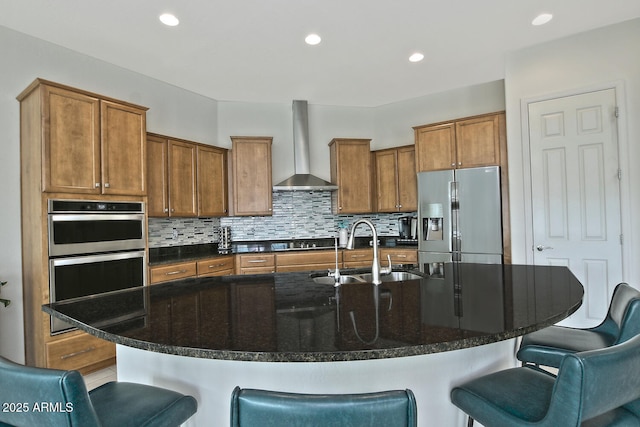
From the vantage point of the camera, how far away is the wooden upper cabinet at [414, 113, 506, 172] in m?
4.09

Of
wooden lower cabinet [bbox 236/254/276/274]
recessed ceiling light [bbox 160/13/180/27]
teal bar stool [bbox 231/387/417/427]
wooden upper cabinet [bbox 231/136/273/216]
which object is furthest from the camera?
wooden upper cabinet [bbox 231/136/273/216]

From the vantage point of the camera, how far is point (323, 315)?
128 cm

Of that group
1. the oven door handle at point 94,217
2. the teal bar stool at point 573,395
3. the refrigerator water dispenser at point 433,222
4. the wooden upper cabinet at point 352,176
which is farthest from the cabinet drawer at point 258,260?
the teal bar stool at point 573,395

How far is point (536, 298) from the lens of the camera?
4.81 feet

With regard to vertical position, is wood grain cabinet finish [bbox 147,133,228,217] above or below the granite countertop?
above

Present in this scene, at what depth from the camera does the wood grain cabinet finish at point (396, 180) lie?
4965 mm

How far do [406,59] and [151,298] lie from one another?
346 cm

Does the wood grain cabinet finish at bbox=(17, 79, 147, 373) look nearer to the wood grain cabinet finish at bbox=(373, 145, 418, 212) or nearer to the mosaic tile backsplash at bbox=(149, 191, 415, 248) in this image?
the mosaic tile backsplash at bbox=(149, 191, 415, 248)

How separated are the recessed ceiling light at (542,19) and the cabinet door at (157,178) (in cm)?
379

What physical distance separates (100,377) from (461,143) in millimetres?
4344

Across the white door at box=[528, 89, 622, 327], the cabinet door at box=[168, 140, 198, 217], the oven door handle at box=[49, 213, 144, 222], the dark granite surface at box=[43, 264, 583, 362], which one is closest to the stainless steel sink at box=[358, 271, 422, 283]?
the dark granite surface at box=[43, 264, 583, 362]

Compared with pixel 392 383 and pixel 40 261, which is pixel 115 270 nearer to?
pixel 40 261

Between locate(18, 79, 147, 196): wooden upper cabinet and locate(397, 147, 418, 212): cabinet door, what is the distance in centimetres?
326

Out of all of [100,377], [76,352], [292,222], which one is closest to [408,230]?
[292,222]
